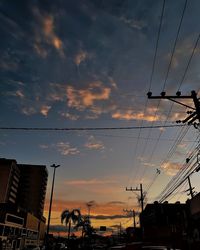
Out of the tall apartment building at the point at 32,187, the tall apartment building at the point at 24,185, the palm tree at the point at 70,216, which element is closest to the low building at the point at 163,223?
the palm tree at the point at 70,216

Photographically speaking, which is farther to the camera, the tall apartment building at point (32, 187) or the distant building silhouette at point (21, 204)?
the tall apartment building at point (32, 187)

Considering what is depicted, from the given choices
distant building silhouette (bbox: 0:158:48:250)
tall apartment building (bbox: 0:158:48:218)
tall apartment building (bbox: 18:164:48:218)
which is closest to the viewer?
distant building silhouette (bbox: 0:158:48:250)

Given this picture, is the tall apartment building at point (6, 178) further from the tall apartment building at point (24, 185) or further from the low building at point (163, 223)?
the low building at point (163, 223)

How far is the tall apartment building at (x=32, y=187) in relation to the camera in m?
127

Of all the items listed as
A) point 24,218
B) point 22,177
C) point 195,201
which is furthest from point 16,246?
point 22,177

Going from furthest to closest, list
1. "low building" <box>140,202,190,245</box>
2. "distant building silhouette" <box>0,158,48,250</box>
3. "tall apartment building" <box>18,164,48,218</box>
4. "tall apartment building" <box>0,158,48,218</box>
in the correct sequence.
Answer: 1. "tall apartment building" <box>18,164,48,218</box>
2. "tall apartment building" <box>0,158,48,218</box>
3. "distant building silhouette" <box>0,158,48,250</box>
4. "low building" <box>140,202,190,245</box>

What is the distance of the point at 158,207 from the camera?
6150cm

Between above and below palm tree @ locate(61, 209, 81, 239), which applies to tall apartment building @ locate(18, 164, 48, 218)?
above

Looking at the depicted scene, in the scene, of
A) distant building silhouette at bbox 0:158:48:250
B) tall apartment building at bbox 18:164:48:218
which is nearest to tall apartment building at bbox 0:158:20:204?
distant building silhouette at bbox 0:158:48:250

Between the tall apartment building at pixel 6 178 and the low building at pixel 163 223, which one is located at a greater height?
the tall apartment building at pixel 6 178

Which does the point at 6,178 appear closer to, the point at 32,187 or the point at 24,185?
the point at 24,185

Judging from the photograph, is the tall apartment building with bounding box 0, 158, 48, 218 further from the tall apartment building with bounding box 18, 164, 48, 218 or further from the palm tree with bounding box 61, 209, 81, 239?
the palm tree with bounding box 61, 209, 81, 239

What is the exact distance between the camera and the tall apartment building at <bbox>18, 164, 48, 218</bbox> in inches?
5015

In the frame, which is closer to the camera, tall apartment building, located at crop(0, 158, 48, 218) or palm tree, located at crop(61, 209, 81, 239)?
palm tree, located at crop(61, 209, 81, 239)
